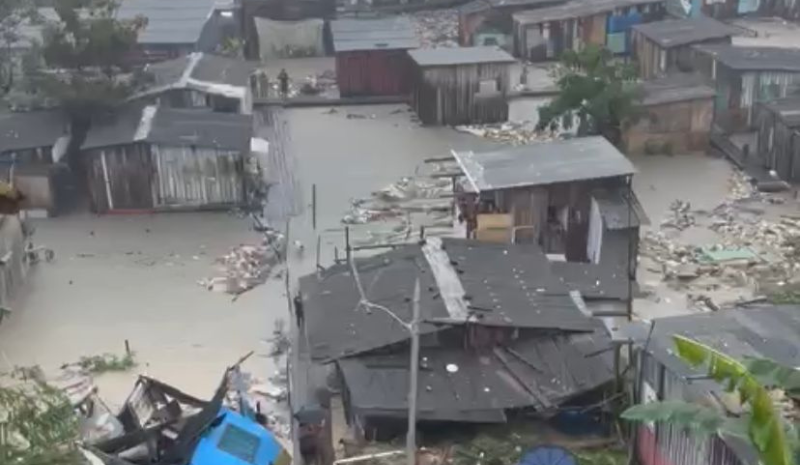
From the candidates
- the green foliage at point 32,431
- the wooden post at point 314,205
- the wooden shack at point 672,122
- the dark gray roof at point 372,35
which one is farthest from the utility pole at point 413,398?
the dark gray roof at point 372,35

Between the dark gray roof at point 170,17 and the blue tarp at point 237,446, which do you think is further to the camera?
the dark gray roof at point 170,17

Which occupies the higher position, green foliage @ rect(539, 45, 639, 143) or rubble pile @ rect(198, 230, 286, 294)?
green foliage @ rect(539, 45, 639, 143)

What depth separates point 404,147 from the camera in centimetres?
2505

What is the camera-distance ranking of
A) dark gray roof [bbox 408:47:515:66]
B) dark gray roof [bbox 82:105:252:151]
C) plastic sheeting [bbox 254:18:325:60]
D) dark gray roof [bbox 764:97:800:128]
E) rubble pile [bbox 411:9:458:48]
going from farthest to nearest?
rubble pile [bbox 411:9:458:48]
plastic sheeting [bbox 254:18:325:60]
dark gray roof [bbox 408:47:515:66]
dark gray roof [bbox 764:97:800:128]
dark gray roof [bbox 82:105:252:151]

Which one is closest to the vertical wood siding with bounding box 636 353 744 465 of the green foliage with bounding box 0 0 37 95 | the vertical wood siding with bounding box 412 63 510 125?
the vertical wood siding with bounding box 412 63 510 125

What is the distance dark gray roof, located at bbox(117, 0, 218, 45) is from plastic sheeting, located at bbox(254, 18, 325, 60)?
1825 millimetres

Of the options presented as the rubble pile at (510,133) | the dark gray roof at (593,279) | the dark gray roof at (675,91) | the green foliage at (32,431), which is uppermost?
the green foliage at (32,431)

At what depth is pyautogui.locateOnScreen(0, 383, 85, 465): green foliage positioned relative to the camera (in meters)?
5.60

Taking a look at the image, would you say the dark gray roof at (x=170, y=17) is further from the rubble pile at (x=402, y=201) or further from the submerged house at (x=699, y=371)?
the submerged house at (x=699, y=371)

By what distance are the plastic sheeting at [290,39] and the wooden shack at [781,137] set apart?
46.7ft

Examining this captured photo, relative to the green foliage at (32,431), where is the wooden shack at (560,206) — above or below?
below

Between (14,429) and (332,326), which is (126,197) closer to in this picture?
(332,326)

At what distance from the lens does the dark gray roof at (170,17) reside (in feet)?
95.7

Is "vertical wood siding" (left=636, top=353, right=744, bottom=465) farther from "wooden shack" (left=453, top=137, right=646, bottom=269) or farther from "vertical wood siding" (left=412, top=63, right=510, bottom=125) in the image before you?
"vertical wood siding" (left=412, top=63, right=510, bottom=125)
